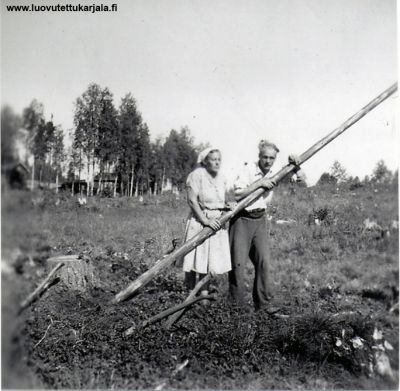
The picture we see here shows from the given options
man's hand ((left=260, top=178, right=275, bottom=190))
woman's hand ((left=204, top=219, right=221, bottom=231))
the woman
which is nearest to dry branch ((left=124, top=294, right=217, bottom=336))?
the woman

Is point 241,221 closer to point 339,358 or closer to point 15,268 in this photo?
point 339,358

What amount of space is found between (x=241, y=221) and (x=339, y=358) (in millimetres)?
1772

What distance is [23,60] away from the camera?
380cm

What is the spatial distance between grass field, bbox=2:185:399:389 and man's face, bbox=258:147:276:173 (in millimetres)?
1284

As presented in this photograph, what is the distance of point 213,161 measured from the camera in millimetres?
4051

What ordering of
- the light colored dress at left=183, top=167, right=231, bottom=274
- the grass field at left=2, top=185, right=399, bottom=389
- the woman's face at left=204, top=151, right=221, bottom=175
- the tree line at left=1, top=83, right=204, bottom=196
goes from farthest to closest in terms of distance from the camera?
the light colored dress at left=183, top=167, right=231, bottom=274
the woman's face at left=204, top=151, right=221, bottom=175
the tree line at left=1, top=83, right=204, bottom=196
the grass field at left=2, top=185, right=399, bottom=389

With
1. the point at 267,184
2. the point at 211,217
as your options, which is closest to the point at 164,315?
the point at 211,217

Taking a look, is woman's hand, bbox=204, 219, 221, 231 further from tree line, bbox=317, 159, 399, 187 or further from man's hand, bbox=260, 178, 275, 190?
tree line, bbox=317, 159, 399, 187

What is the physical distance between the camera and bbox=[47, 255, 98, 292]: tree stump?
5.04 metres

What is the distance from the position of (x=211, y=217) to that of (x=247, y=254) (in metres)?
0.67

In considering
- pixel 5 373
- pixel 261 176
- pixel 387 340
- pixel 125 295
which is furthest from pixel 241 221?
pixel 5 373

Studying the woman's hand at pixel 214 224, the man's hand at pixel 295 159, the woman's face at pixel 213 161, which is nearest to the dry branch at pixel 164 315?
the woman's hand at pixel 214 224

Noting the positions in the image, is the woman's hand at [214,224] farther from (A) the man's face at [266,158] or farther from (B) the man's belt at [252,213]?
(A) the man's face at [266,158]

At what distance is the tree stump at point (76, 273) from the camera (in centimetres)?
504
